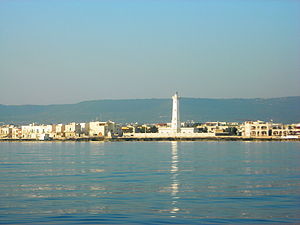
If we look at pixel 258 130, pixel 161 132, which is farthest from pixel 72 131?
pixel 258 130

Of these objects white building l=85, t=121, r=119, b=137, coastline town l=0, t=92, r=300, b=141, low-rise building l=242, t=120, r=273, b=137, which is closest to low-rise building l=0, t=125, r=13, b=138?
coastline town l=0, t=92, r=300, b=141

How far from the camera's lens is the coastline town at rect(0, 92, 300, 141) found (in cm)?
8793

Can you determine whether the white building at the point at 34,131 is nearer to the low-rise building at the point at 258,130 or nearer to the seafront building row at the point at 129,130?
the seafront building row at the point at 129,130

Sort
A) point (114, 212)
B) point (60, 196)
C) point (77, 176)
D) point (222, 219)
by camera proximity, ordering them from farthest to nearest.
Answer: point (77, 176), point (60, 196), point (114, 212), point (222, 219)

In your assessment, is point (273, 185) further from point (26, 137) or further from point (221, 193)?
point (26, 137)

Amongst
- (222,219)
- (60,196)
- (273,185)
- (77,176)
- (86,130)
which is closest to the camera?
(222,219)

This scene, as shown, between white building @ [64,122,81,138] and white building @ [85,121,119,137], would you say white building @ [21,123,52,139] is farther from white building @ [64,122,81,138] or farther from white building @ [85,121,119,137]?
white building @ [85,121,119,137]

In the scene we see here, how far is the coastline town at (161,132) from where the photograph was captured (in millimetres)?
87925

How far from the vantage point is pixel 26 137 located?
335 ft

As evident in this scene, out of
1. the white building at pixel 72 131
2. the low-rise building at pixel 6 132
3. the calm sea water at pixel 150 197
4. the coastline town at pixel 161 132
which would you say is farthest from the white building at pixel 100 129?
the calm sea water at pixel 150 197

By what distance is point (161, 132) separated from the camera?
94000 millimetres

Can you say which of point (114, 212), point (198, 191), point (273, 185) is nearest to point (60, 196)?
point (114, 212)

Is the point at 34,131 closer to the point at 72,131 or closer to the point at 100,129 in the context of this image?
the point at 72,131

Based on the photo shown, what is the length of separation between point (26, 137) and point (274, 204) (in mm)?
91540
